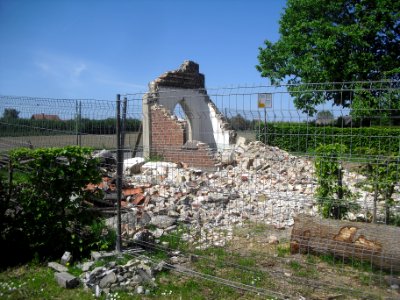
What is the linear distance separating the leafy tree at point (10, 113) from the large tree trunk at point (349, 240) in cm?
810

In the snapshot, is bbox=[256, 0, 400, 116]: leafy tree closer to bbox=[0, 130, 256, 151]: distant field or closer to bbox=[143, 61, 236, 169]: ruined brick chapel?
bbox=[143, 61, 236, 169]: ruined brick chapel

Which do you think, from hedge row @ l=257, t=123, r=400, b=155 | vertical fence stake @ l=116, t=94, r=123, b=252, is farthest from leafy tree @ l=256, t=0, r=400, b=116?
vertical fence stake @ l=116, t=94, r=123, b=252

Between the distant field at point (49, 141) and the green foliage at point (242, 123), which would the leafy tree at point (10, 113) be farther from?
the green foliage at point (242, 123)

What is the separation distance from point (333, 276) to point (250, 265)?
1038 mm

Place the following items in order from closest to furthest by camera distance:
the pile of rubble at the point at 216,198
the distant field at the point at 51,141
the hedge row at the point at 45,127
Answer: the pile of rubble at the point at 216,198 < the distant field at the point at 51,141 < the hedge row at the point at 45,127

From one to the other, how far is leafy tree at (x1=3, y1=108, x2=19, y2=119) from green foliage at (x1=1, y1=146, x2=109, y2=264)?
5.35 meters

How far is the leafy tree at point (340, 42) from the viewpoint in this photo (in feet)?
60.2

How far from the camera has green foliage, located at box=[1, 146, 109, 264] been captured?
5.07 meters

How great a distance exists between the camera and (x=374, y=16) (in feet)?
60.3

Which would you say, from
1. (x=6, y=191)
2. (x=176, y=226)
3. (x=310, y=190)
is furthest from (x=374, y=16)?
(x=6, y=191)

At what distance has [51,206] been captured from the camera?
16.7 feet

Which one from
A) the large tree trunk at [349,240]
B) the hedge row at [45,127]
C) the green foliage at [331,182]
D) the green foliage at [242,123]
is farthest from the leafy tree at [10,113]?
the large tree trunk at [349,240]

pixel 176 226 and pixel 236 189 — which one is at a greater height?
pixel 236 189

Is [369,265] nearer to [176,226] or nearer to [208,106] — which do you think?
[176,226]
